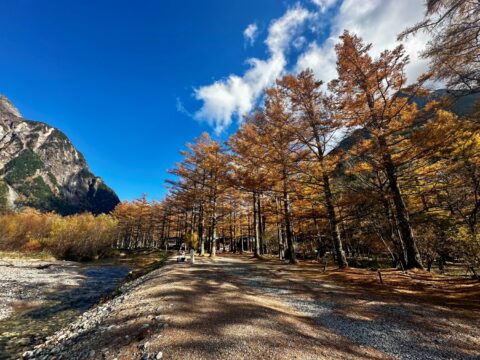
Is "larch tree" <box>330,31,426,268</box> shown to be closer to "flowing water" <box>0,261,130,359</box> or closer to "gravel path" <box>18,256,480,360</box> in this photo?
"gravel path" <box>18,256,480,360</box>

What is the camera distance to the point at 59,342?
18.1 ft

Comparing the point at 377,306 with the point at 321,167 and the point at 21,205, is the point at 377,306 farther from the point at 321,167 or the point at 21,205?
the point at 21,205

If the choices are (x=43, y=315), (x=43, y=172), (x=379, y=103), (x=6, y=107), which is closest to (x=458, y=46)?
(x=379, y=103)

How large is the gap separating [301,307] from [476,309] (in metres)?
4.26

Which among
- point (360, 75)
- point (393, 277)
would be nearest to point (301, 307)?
point (393, 277)

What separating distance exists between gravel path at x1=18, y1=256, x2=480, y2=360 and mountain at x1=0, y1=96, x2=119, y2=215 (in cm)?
12896

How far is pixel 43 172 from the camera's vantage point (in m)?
130

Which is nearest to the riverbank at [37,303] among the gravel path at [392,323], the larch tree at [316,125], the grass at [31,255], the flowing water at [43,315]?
the flowing water at [43,315]

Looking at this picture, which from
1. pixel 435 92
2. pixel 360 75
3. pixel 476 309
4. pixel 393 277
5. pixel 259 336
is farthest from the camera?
pixel 360 75

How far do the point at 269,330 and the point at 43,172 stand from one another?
165636mm

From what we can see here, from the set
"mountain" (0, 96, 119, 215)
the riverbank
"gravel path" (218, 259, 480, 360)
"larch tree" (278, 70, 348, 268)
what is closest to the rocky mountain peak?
"mountain" (0, 96, 119, 215)

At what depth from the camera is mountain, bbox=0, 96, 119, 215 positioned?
114438 millimetres

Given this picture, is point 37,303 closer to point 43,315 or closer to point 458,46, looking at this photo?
point 43,315

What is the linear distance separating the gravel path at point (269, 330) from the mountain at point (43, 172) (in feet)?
423
